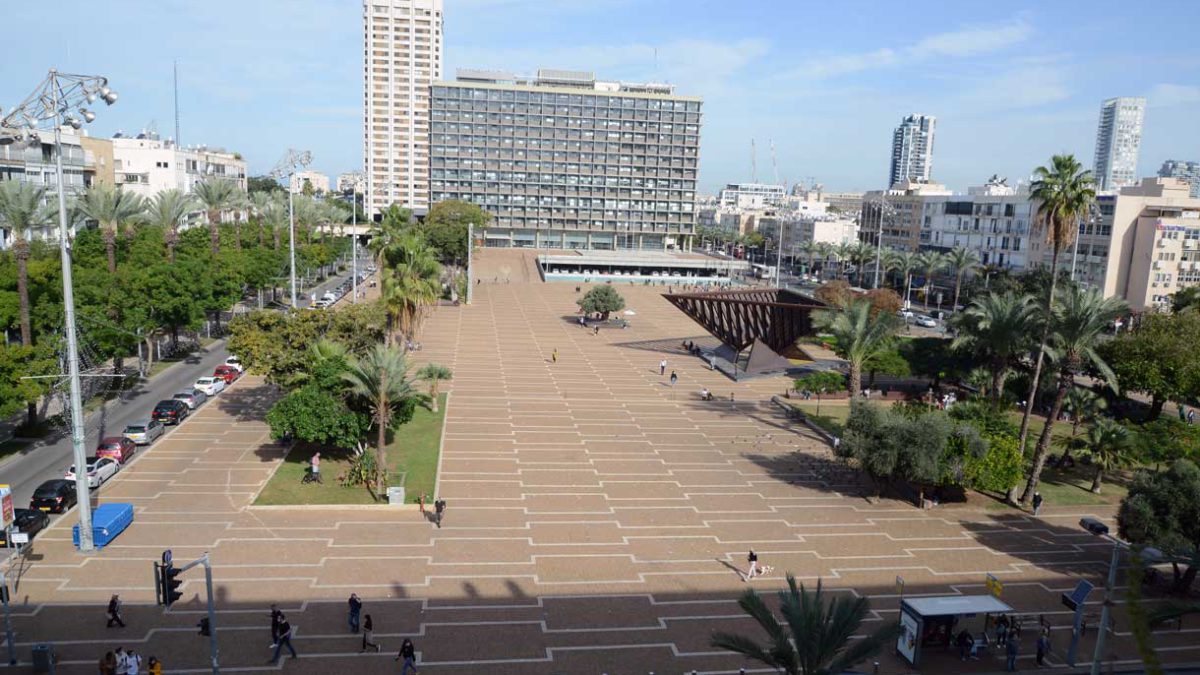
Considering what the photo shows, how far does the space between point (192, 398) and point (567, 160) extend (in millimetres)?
117718

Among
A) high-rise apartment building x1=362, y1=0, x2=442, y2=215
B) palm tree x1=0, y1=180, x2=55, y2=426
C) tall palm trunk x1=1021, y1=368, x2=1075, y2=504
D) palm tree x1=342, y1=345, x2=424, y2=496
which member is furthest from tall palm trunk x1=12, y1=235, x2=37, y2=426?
high-rise apartment building x1=362, y1=0, x2=442, y2=215

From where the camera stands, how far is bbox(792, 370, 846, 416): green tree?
50.3 meters

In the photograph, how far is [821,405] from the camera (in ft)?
162

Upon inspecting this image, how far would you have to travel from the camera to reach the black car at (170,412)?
3919 cm

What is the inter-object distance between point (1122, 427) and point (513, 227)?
423ft

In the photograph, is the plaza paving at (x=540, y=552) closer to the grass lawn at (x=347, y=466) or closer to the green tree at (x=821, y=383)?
the grass lawn at (x=347, y=466)

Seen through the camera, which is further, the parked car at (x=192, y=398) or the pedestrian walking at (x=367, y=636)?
the parked car at (x=192, y=398)

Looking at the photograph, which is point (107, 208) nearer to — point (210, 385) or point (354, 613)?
point (210, 385)

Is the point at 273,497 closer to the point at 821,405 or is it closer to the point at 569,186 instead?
the point at 821,405

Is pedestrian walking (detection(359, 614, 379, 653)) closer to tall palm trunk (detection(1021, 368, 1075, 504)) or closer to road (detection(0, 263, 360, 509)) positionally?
road (detection(0, 263, 360, 509))

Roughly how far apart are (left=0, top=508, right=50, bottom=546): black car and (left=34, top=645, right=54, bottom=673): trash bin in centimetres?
804

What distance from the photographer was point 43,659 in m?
18.5

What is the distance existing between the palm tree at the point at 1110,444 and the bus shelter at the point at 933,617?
15588 mm

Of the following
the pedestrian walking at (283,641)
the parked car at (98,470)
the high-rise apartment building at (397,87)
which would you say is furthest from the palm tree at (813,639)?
the high-rise apartment building at (397,87)
